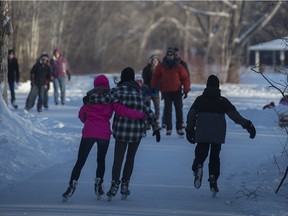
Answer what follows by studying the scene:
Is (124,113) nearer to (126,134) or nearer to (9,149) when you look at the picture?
(126,134)

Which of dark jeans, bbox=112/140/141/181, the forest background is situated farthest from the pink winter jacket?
the forest background

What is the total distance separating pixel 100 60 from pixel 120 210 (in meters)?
63.4

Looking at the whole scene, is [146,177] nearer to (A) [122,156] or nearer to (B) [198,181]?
(B) [198,181]

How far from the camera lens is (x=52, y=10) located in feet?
191

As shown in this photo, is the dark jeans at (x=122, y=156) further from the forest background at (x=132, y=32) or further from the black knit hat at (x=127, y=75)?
the forest background at (x=132, y=32)

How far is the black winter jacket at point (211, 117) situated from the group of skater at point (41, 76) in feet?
41.0

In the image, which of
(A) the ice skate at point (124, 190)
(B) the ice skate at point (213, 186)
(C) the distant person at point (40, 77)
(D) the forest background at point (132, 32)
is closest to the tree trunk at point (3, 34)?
(C) the distant person at point (40, 77)

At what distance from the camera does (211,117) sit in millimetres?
9844

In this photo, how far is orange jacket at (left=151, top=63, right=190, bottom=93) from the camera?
1609 cm

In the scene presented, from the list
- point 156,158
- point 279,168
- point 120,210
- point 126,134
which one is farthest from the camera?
point 156,158

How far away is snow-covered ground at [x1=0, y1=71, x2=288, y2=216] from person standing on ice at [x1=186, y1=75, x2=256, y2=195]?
361 millimetres

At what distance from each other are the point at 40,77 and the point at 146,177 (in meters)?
11.3

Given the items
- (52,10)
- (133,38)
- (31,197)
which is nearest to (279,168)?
(31,197)

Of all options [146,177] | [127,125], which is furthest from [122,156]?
[146,177]
